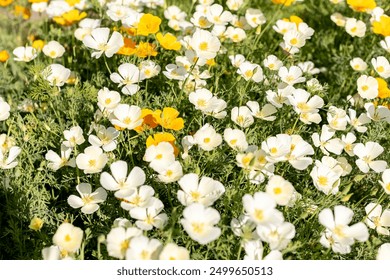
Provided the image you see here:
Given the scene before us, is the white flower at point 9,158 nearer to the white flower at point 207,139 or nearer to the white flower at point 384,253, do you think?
the white flower at point 207,139

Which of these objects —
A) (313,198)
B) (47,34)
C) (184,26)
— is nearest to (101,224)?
(313,198)

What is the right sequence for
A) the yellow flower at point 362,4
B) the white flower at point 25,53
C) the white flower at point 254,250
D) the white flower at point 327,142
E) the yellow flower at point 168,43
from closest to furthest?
the white flower at point 254,250
the white flower at point 327,142
the yellow flower at point 168,43
the white flower at point 25,53
the yellow flower at point 362,4

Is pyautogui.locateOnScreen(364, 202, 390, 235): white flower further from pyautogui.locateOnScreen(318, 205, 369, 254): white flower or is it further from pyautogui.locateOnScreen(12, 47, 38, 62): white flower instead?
pyautogui.locateOnScreen(12, 47, 38, 62): white flower

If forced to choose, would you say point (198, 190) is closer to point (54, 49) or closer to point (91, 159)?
point (91, 159)

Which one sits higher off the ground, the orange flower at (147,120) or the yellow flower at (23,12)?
the orange flower at (147,120)

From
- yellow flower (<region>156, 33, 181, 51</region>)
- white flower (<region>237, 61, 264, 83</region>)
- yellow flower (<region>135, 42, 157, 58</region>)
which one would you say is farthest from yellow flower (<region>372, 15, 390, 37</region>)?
yellow flower (<region>135, 42, 157, 58</region>)

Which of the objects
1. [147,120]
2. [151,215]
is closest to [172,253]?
[151,215]

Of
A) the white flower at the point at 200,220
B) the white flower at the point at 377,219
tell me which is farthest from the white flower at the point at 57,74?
the white flower at the point at 377,219
